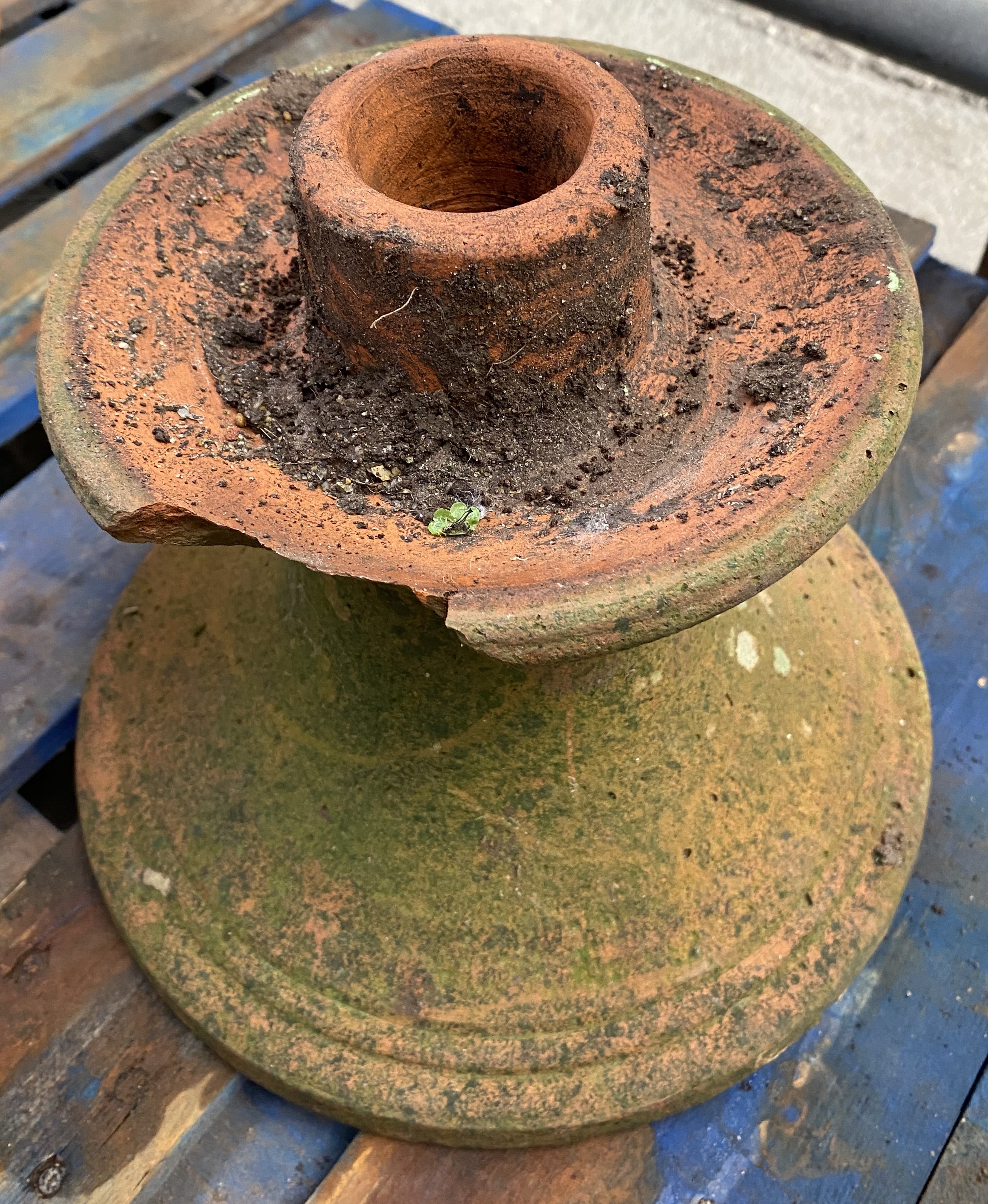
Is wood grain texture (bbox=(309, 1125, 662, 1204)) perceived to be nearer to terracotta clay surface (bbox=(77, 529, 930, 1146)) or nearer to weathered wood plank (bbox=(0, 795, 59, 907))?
terracotta clay surface (bbox=(77, 529, 930, 1146))

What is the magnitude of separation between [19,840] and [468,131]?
3.88ft

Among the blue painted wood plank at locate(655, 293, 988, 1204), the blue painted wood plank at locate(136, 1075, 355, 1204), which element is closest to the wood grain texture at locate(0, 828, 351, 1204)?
the blue painted wood plank at locate(136, 1075, 355, 1204)

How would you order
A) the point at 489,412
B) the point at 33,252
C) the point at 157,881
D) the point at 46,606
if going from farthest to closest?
the point at 33,252, the point at 46,606, the point at 157,881, the point at 489,412

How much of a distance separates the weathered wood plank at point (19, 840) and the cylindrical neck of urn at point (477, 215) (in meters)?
0.92

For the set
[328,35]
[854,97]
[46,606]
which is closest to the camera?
[46,606]

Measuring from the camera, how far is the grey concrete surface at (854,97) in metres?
2.87

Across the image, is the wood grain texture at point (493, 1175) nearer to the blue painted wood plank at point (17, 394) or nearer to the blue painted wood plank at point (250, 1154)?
the blue painted wood plank at point (250, 1154)

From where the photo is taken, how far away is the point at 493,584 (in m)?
0.85

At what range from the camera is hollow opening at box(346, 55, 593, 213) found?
3.56 feet

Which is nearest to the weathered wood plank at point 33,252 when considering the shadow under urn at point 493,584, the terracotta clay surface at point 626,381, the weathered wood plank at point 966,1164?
the shadow under urn at point 493,584

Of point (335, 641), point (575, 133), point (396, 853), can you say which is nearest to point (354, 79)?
point (575, 133)

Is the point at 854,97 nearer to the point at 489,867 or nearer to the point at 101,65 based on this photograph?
the point at 101,65

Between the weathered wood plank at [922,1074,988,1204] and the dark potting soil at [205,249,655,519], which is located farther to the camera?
the weathered wood plank at [922,1074,988,1204]

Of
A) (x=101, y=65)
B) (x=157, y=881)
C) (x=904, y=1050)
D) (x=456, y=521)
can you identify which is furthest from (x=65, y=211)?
(x=904, y=1050)
